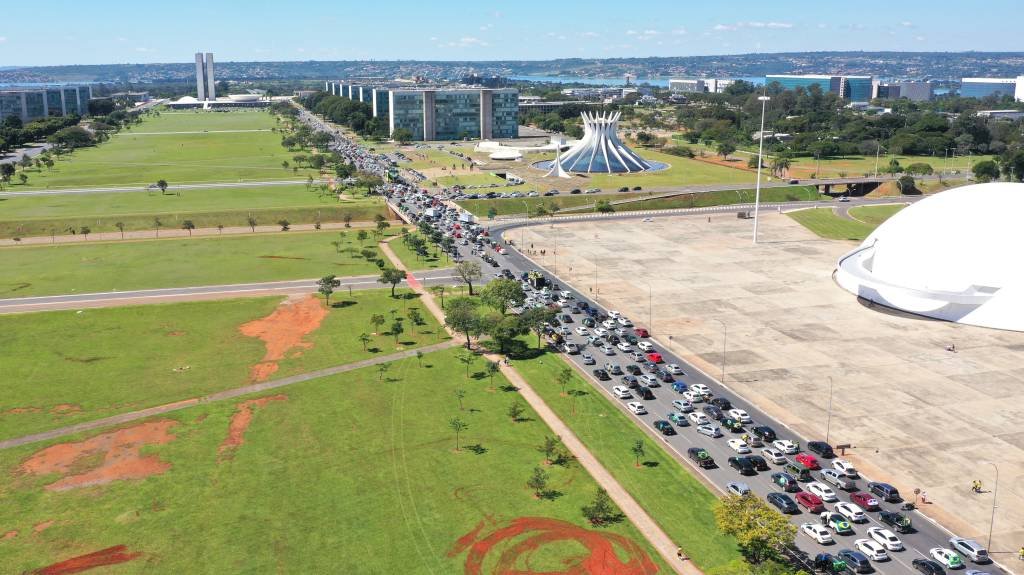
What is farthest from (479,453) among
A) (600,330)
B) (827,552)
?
(600,330)

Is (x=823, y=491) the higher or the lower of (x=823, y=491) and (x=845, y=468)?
the lower

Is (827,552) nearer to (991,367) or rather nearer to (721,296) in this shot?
(991,367)

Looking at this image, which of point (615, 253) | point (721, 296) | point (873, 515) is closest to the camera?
point (873, 515)

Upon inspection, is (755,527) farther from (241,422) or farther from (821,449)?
(241,422)

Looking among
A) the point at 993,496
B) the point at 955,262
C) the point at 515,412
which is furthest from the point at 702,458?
the point at 955,262

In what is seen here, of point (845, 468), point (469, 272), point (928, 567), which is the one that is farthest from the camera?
point (469, 272)

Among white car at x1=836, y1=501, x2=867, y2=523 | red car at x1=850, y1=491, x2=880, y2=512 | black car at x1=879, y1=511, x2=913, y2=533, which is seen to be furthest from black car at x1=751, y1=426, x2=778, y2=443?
black car at x1=879, y1=511, x2=913, y2=533
